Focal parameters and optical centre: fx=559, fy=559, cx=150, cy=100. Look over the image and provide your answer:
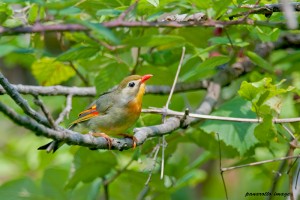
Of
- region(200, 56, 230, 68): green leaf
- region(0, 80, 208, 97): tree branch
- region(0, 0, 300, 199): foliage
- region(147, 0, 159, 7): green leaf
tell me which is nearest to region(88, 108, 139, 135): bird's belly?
region(0, 0, 300, 199): foliage

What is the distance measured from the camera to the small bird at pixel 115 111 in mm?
3729

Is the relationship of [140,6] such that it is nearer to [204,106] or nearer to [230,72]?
[204,106]

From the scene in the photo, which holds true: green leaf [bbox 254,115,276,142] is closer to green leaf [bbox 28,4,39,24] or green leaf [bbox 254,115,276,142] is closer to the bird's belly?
the bird's belly

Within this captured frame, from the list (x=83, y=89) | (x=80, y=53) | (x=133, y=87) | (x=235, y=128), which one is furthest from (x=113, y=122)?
(x=235, y=128)

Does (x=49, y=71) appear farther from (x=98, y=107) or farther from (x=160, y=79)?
(x=160, y=79)

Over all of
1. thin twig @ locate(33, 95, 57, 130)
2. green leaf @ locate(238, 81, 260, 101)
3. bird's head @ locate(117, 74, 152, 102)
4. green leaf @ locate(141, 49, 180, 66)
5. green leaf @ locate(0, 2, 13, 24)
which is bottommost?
bird's head @ locate(117, 74, 152, 102)

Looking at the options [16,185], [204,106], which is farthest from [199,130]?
[16,185]

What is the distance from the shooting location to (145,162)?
4266 millimetres

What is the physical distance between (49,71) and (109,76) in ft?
2.04

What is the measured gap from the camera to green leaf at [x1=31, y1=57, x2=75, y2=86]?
13.9 ft

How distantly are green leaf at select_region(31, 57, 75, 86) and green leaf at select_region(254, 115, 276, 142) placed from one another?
5.66 feet

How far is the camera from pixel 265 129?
3.14 m

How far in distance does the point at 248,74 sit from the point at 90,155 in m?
1.38

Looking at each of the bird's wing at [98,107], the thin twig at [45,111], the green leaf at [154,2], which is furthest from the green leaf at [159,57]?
the thin twig at [45,111]
